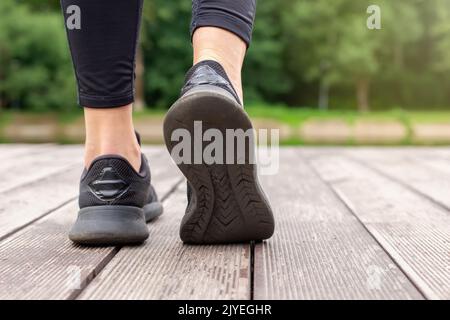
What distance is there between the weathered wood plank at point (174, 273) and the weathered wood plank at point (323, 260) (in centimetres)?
3

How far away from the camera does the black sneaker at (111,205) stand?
41.4 inches

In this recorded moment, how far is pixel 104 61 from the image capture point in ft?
3.51

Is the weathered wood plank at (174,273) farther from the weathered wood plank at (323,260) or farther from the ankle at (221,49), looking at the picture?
the ankle at (221,49)

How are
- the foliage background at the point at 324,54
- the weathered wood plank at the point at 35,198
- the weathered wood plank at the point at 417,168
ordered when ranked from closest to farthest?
the weathered wood plank at the point at 35,198 → the weathered wood plank at the point at 417,168 → the foliage background at the point at 324,54

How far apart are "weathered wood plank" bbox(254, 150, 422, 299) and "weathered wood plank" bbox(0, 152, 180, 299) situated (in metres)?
0.24

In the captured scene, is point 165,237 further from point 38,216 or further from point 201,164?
point 38,216

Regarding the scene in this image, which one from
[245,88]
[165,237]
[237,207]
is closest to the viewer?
[237,207]

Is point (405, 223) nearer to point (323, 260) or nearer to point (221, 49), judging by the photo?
point (323, 260)

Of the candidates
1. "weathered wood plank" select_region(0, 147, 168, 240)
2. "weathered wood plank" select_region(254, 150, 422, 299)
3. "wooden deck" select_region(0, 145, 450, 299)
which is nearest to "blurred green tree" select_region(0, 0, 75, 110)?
"weathered wood plank" select_region(0, 147, 168, 240)

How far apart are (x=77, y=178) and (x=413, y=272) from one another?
1.39m

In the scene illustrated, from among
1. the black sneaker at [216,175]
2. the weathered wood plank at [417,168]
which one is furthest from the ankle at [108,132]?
the weathered wood plank at [417,168]

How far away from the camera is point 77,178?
2.07m

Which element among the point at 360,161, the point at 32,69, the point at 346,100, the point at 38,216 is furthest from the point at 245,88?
the point at 38,216

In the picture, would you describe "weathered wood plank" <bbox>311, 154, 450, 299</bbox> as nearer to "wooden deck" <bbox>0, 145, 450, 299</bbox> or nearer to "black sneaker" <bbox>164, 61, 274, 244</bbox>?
"wooden deck" <bbox>0, 145, 450, 299</bbox>
